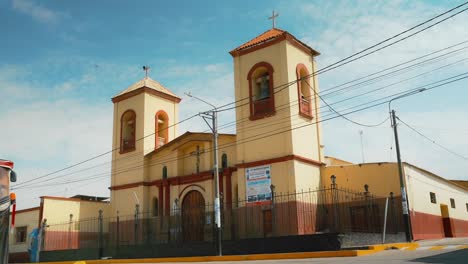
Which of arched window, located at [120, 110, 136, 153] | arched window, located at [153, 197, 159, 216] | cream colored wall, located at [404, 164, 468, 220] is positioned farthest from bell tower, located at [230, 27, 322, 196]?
arched window, located at [120, 110, 136, 153]

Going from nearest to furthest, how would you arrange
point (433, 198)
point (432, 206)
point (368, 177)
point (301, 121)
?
point (301, 121) < point (368, 177) < point (432, 206) < point (433, 198)

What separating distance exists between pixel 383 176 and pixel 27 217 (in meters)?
21.7

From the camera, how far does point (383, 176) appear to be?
23.8 meters

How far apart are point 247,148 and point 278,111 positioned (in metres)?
2.47

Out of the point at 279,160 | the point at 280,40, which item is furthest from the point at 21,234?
the point at 280,40

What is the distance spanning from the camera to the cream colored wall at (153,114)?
101 feet

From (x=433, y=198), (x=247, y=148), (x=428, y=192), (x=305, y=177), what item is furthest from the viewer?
(x=433, y=198)

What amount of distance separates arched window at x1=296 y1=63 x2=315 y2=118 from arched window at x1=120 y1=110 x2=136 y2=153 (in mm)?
11657

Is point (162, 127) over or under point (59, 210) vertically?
over

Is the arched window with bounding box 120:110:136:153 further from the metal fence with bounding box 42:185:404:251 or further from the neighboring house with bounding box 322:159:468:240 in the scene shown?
the neighboring house with bounding box 322:159:468:240

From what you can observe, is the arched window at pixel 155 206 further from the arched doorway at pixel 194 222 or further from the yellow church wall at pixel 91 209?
the yellow church wall at pixel 91 209

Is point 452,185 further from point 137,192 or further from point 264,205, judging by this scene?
point 137,192

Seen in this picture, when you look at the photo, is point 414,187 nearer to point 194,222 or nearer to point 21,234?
point 194,222

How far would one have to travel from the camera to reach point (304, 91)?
1003 inches
